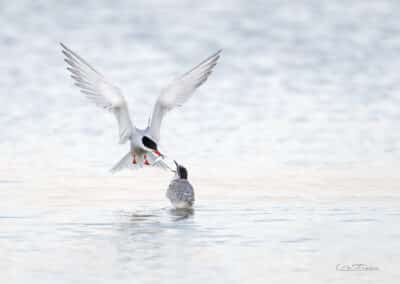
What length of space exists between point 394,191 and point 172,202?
263 centimetres

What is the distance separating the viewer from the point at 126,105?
13.5m

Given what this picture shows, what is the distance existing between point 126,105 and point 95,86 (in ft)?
1.66

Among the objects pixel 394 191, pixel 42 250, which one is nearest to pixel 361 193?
pixel 394 191

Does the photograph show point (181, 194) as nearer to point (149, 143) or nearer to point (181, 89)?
point (149, 143)

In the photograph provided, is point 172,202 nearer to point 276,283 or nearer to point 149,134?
point 149,134

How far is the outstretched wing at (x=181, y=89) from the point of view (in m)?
13.6

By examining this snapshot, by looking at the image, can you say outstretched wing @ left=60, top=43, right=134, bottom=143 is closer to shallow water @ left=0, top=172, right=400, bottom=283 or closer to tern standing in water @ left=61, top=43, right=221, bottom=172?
tern standing in water @ left=61, top=43, right=221, bottom=172

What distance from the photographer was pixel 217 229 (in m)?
10.2

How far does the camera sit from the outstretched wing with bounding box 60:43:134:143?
42.7ft

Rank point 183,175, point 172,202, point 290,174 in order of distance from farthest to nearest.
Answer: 1. point 290,174
2. point 183,175
3. point 172,202
